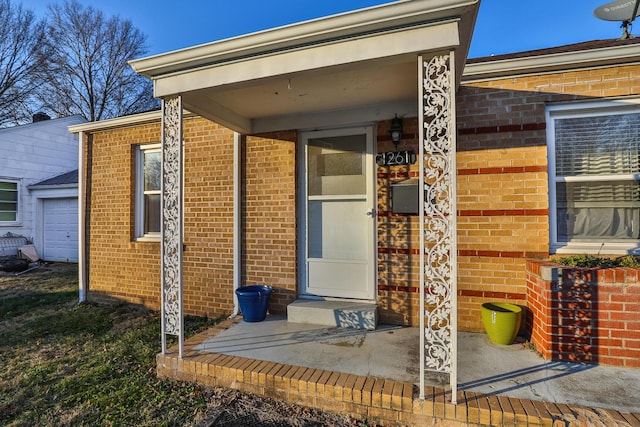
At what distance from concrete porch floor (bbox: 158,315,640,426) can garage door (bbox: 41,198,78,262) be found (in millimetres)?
8527

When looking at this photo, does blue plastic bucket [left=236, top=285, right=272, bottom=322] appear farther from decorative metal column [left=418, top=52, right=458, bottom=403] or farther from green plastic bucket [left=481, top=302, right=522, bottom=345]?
green plastic bucket [left=481, top=302, right=522, bottom=345]

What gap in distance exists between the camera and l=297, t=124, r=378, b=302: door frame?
153 inches

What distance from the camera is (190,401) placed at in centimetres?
262

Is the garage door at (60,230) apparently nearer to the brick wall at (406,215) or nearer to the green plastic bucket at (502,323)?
the brick wall at (406,215)

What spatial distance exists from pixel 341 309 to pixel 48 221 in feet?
34.9

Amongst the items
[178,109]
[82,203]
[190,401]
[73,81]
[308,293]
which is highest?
[73,81]

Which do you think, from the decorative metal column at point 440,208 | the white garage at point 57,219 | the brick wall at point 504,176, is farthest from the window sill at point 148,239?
the white garage at point 57,219

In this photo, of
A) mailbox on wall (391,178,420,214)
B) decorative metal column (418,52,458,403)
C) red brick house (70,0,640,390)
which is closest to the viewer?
decorative metal column (418,52,458,403)

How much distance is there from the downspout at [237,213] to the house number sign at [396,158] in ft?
6.17

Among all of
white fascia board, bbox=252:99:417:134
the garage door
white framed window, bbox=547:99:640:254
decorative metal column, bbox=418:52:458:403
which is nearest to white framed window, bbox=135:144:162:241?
white fascia board, bbox=252:99:417:134

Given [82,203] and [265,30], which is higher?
[265,30]

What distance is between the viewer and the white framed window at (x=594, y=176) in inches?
127

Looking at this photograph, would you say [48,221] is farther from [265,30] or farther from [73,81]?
[265,30]

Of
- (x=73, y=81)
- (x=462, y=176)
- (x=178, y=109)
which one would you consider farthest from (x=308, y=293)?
(x=73, y=81)
